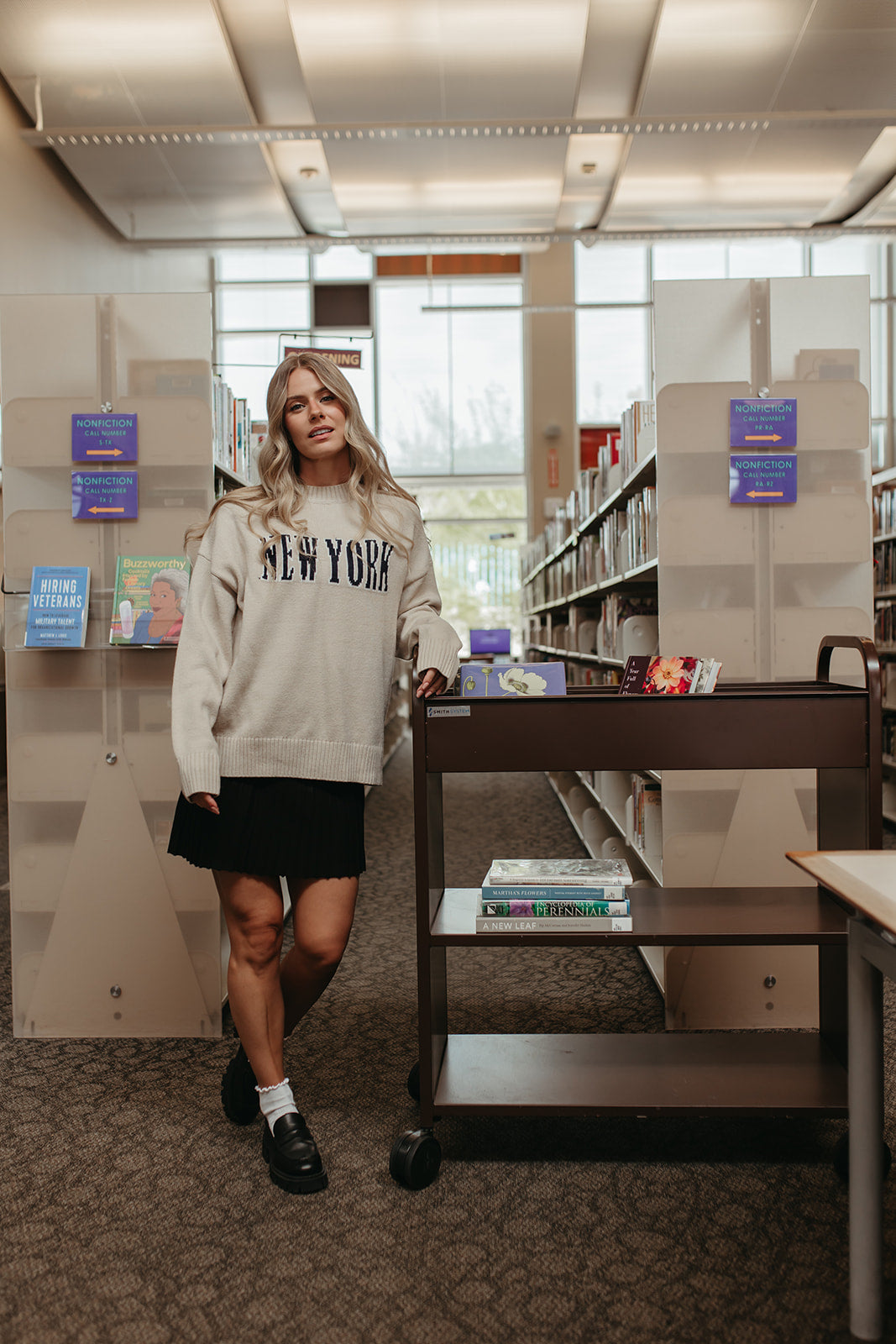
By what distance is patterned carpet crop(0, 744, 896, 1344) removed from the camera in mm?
1586

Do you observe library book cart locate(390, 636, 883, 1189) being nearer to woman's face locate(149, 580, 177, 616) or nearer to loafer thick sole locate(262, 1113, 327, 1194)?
loafer thick sole locate(262, 1113, 327, 1194)

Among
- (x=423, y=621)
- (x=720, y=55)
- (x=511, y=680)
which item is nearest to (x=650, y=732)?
(x=511, y=680)

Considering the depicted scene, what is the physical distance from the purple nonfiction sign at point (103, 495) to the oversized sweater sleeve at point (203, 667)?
786 mm

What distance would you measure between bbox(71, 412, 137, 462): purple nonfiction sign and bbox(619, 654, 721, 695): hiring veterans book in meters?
1.54

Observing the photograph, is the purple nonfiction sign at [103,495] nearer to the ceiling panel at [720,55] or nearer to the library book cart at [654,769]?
the library book cart at [654,769]

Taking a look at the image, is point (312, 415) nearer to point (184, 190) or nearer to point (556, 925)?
point (556, 925)

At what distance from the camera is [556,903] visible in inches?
80.7

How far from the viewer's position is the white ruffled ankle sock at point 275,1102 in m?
2.03

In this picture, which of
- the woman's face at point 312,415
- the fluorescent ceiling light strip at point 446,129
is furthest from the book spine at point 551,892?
the fluorescent ceiling light strip at point 446,129

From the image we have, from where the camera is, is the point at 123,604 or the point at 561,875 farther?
the point at 123,604

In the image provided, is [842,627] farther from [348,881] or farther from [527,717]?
[348,881]

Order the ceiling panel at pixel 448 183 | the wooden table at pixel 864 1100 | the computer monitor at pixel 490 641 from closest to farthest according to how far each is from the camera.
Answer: the wooden table at pixel 864 1100, the ceiling panel at pixel 448 183, the computer monitor at pixel 490 641

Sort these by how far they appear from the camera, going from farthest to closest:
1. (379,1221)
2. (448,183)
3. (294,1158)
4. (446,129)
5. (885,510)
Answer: (448,183) → (446,129) → (885,510) → (294,1158) → (379,1221)

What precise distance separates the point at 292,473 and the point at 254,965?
107cm
